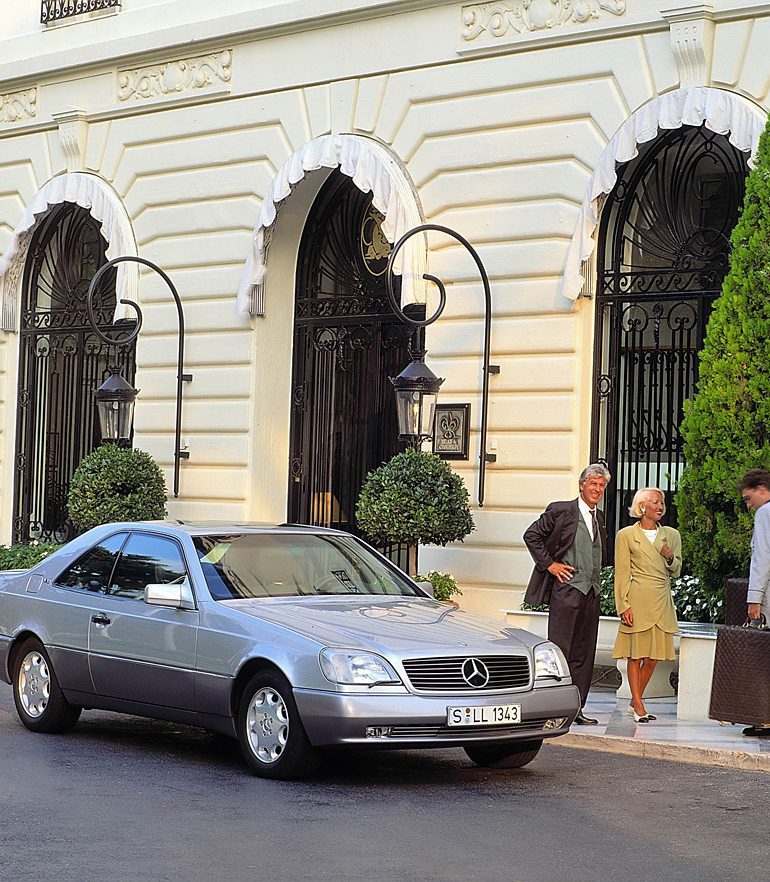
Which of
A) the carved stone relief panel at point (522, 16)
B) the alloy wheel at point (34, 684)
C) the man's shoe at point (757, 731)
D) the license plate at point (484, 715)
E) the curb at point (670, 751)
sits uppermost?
the carved stone relief panel at point (522, 16)

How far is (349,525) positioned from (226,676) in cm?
905

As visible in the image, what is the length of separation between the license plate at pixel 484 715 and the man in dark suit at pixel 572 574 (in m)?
2.50

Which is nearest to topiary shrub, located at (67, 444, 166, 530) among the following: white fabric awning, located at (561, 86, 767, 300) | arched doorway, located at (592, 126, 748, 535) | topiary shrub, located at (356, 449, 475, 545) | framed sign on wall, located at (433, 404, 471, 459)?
topiary shrub, located at (356, 449, 475, 545)

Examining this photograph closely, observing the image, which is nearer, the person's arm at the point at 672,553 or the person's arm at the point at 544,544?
the person's arm at the point at 544,544

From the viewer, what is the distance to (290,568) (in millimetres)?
10047

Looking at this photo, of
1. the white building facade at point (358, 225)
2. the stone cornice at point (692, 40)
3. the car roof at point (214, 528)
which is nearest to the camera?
the car roof at point (214, 528)

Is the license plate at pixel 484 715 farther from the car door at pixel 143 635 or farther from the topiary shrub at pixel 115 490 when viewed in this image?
the topiary shrub at pixel 115 490

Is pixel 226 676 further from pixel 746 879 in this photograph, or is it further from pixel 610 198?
pixel 610 198

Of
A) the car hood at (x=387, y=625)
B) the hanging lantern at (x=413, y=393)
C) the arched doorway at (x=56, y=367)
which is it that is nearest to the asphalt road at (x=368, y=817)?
the car hood at (x=387, y=625)

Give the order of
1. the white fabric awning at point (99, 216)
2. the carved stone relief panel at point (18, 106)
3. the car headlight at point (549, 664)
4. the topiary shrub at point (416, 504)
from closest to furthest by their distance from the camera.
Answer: the car headlight at point (549, 664) → the topiary shrub at point (416, 504) → the white fabric awning at point (99, 216) → the carved stone relief panel at point (18, 106)

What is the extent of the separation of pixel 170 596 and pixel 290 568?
2.76ft

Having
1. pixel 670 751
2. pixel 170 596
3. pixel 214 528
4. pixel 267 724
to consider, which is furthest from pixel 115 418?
pixel 267 724

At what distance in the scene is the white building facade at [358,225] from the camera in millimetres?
15211

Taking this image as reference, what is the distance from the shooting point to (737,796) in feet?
29.2
